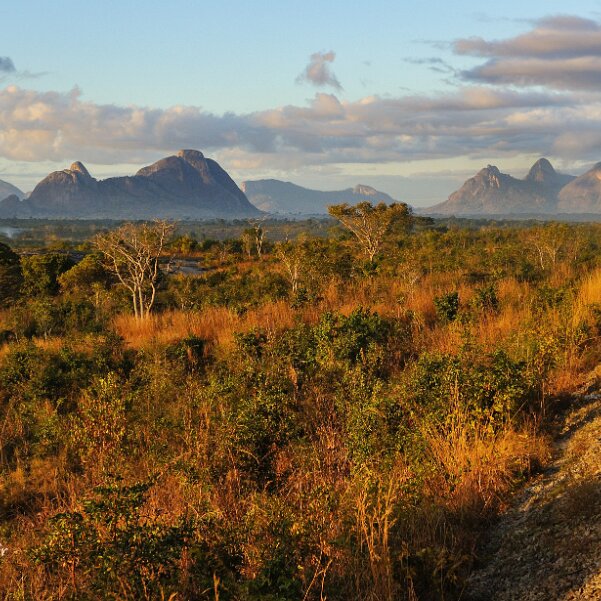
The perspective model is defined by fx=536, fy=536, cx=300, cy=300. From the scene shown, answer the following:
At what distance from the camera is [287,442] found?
21.4ft

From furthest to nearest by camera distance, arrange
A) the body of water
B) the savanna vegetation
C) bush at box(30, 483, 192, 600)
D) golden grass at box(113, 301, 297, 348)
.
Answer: the body of water → golden grass at box(113, 301, 297, 348) → the savanna vegetation → bush at box(30, 483, 192, 600)

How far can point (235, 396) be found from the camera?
755 centimetres

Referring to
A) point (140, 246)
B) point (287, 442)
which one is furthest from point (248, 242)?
point (287, 442)

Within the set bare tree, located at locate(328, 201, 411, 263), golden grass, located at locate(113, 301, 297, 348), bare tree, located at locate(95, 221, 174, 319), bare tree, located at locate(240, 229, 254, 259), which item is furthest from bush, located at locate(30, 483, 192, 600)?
bare tree, located at locate(240, 229, 254, 259)

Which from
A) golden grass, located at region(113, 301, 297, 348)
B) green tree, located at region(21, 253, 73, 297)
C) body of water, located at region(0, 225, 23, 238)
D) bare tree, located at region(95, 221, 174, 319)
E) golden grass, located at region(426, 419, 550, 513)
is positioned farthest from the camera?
body of water, located at region(0, 225, 23, 238)

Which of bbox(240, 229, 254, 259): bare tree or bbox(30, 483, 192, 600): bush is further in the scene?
bbox(240, 229, 254, 259): bare tree

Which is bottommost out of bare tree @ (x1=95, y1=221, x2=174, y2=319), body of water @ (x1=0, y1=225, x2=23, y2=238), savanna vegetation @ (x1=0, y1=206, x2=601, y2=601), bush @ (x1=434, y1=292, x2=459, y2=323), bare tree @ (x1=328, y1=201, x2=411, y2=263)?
savanna vegetation @ (x1=0, y1=206, x2=601, y2=601)

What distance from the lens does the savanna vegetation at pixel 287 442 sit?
12.1 feet

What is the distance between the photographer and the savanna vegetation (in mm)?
3699

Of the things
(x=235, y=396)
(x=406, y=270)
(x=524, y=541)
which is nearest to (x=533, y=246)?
(x=406, y=270)

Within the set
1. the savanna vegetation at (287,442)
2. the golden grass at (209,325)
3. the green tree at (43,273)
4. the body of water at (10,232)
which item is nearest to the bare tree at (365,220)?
the green tree at (43,273)

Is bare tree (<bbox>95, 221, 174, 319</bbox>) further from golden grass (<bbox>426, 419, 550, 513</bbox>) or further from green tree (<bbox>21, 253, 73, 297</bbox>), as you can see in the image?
golden grass (<bbox>426, 419, 550, 513</bbox>)

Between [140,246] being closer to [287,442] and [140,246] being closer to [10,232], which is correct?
[287,442]

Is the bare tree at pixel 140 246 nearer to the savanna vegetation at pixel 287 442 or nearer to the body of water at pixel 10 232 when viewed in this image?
the savanna vegetation at pixel 287 442
